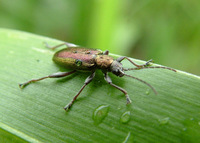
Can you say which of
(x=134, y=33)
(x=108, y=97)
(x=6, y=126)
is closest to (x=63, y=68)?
(x=108, y=97)

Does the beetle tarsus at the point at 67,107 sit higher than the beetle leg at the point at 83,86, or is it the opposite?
the beetle leg at the point at 83,86

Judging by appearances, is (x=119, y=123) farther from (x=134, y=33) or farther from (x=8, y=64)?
(x=134, y=33)

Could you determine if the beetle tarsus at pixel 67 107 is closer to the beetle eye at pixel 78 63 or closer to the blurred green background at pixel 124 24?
the beetle eye at pixel 78 63

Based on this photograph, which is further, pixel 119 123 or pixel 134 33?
pixel 134 33

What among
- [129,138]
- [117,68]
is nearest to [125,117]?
[129,138]

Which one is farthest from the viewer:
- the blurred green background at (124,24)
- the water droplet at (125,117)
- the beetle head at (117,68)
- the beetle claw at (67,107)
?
the blurred green background at (124,24)

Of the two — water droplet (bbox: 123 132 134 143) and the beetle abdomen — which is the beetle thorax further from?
water droplet (bbox: 123 132 134 143)


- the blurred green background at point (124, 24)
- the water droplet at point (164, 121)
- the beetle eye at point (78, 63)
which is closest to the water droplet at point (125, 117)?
the water droplet at point (164, 121)
